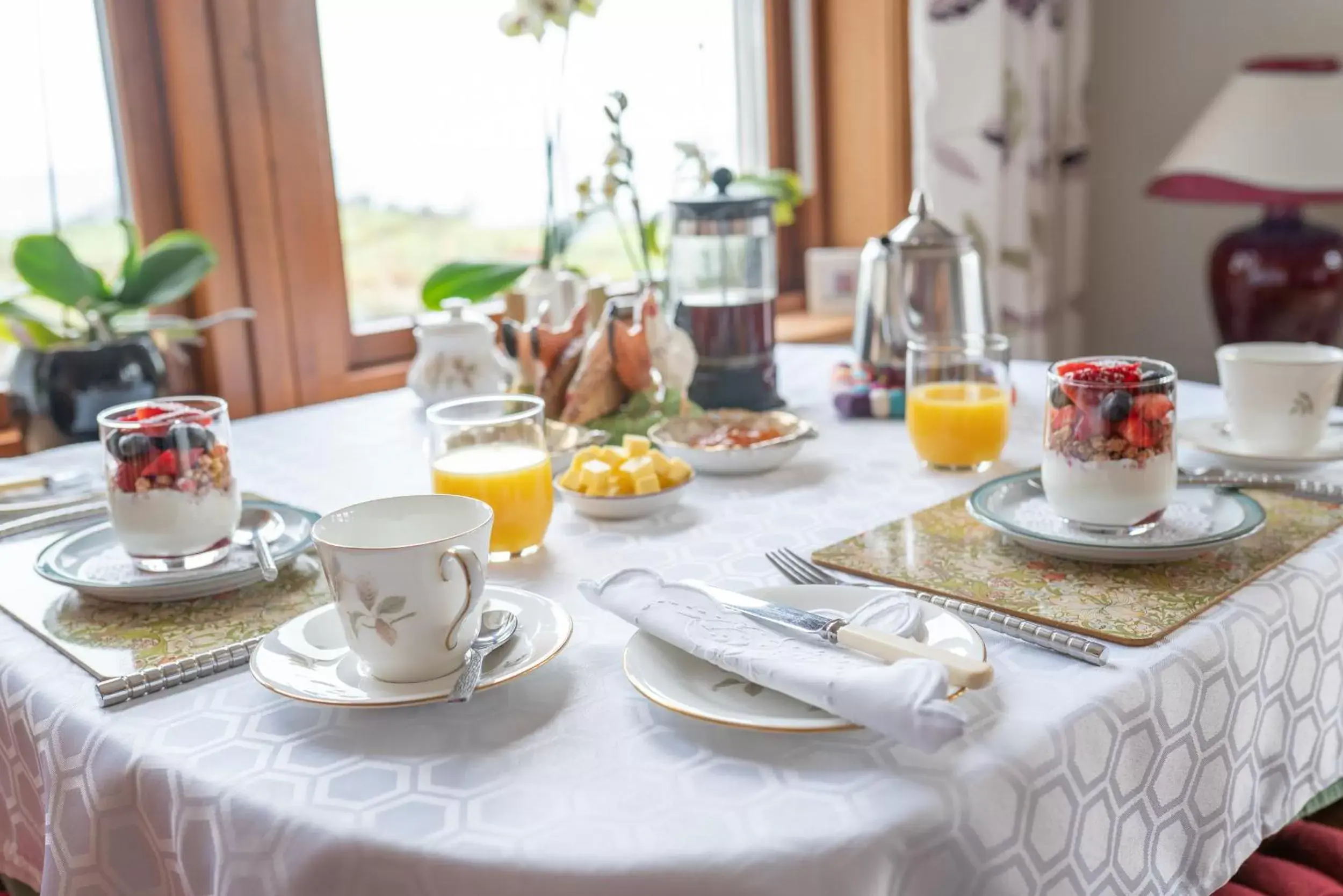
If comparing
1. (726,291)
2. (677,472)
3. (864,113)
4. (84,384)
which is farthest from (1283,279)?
(84,384)

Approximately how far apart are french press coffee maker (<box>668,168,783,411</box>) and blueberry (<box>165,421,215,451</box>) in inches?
25.2

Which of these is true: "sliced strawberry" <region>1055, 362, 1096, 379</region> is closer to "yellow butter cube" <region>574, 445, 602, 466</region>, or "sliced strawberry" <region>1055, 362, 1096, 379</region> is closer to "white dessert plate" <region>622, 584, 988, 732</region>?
"white dessert plate" <region>622, 584, 988, 732</region>

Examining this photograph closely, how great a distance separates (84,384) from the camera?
57.9 inches

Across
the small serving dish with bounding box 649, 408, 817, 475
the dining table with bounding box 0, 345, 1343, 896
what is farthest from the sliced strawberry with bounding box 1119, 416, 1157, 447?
the small serving dish with bounding box 649, 408, 817, 475

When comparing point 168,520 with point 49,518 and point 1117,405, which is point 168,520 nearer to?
point 49,518

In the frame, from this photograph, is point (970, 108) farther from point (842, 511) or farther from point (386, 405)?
point (842, 511)

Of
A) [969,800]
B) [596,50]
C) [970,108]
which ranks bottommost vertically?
[969,800]

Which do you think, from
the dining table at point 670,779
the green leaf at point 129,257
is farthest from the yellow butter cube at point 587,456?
the green leaf at point 129,257

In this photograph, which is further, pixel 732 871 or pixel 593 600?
pixel 593 600

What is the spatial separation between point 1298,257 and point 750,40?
4.11 feet

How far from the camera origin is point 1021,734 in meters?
0.61

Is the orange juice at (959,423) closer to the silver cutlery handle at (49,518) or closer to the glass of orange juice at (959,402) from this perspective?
the glass of orange juice at (959,402)

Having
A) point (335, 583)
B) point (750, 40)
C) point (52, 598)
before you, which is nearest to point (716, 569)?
point (335, 583)

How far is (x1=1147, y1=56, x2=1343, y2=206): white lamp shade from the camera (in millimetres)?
2170
